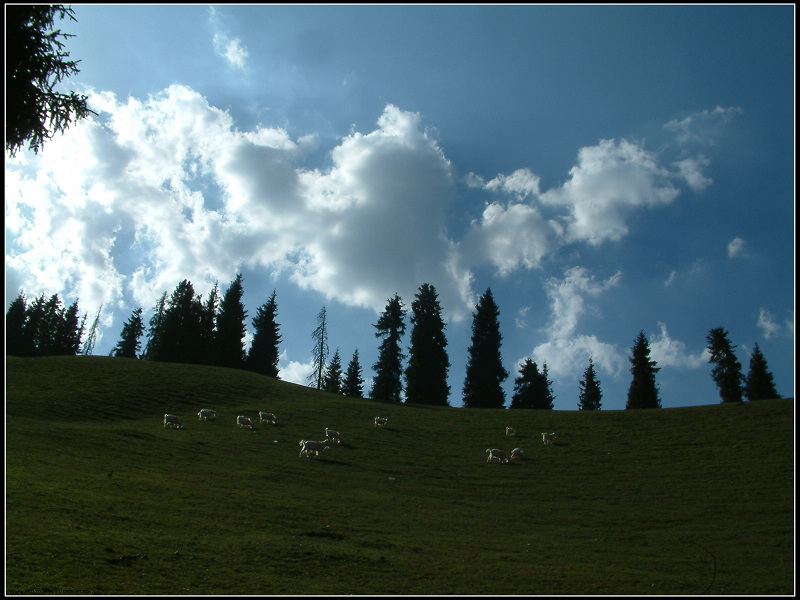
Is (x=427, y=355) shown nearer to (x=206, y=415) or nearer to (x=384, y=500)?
(x=206, y=415)

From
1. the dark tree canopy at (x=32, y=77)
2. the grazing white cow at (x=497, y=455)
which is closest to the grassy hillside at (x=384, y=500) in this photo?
the grazing white cow at (x=497, y=455)

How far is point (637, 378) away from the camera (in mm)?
76250

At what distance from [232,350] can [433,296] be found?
35508 millimetres

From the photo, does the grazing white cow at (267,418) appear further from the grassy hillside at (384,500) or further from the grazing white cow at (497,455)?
the grazing white cow at (497,455)

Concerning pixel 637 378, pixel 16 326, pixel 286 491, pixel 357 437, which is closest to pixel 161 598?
pixel 286 491

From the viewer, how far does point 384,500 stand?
25125mm

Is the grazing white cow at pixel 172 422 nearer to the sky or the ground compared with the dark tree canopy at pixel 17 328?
nearer to the ground

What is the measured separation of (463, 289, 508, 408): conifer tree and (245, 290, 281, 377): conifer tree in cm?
3452

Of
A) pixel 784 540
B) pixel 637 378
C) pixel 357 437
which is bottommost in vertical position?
pixel 784 540

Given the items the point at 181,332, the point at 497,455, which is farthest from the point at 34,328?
the point at 497,455

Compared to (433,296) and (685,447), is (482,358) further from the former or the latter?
(685,447)

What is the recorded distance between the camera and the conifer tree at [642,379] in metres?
73.8

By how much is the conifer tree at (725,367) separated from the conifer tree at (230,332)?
235 feet

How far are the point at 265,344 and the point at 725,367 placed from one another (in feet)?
230
